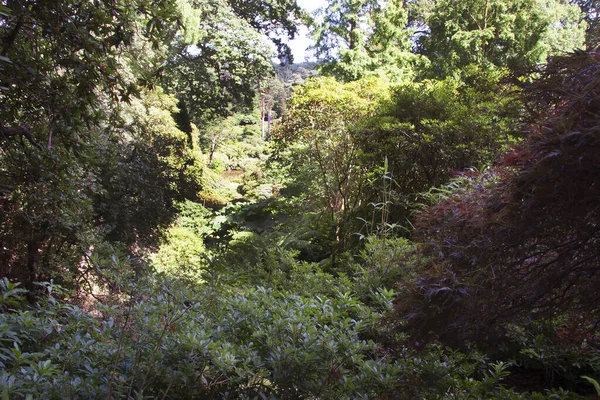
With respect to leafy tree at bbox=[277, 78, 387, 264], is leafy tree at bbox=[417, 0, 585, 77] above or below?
above

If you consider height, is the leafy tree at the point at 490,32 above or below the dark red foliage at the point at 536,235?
above

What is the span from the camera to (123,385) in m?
1.49

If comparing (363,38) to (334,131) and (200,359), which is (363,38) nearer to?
(334,131)

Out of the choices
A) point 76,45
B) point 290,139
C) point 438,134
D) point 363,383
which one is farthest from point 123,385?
point 290,139

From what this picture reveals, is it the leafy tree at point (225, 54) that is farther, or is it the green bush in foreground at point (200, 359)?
the leafy tree at point (225, 54)

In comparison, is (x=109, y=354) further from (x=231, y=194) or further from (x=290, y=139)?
(x=231, y=194)

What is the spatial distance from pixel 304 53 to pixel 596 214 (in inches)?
575

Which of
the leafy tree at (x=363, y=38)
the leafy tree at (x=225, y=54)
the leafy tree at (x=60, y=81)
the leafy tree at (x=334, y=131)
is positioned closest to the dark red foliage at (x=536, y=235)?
the leafy tree at (x=60, y=81)

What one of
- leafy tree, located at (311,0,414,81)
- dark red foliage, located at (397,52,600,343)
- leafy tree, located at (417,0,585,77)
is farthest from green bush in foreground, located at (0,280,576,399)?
leafy tree, located at (311,0,414,81)

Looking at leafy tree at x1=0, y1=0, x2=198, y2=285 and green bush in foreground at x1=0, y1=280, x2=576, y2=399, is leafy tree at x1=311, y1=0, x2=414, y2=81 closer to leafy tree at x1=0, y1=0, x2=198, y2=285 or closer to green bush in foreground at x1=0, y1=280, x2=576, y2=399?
leafy tree at x1=0, y1=0, x2=198, y2=285

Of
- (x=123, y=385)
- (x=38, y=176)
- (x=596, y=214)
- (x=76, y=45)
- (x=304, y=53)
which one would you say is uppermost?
(x=304, y=53)

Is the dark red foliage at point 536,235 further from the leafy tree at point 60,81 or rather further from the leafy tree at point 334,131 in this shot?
the leafy tree at point 334,131

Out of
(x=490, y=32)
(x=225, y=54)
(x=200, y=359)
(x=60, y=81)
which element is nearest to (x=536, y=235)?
(x=200, y=359)

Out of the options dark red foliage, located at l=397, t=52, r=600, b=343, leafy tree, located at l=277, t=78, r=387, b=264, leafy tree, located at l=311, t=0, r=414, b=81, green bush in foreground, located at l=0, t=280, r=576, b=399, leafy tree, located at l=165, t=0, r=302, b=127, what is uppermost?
leafy tree, located at l=311, t=0, r=414, b=81
